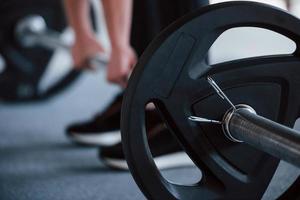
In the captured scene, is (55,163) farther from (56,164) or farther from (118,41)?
(118,41)

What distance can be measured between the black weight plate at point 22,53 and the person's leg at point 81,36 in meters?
0.44

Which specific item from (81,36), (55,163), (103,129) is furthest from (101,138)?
(81,36)

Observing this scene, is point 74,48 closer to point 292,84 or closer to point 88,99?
point 88,99

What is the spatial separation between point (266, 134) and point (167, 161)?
1.62 ft

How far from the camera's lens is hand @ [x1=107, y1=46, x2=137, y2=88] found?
116 centimetres

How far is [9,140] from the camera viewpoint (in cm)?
155

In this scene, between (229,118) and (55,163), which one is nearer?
(229,118)

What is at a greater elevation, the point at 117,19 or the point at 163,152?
the point at 117,19

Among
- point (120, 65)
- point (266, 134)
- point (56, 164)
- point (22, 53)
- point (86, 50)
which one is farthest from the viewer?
point (22, 53)

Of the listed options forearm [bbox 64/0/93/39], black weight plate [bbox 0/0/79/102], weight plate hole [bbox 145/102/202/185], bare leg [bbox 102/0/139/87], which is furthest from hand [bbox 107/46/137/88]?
black weight plate [bbox 0/0/79/102]

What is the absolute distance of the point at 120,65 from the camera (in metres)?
1.16

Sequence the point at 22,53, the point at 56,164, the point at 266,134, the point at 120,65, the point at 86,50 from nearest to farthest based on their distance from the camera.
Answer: the point at 266,134, the point at 120,65, the point at 56,164, the point at 86,50, the point at 22,53

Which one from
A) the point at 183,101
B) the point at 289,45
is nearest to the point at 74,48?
the point at 183,101

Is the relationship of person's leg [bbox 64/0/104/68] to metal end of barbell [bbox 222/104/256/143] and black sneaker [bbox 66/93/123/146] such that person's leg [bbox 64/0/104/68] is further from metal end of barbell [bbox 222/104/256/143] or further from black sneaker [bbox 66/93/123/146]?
metal end of barbell [bbox 222/104/256/143]
